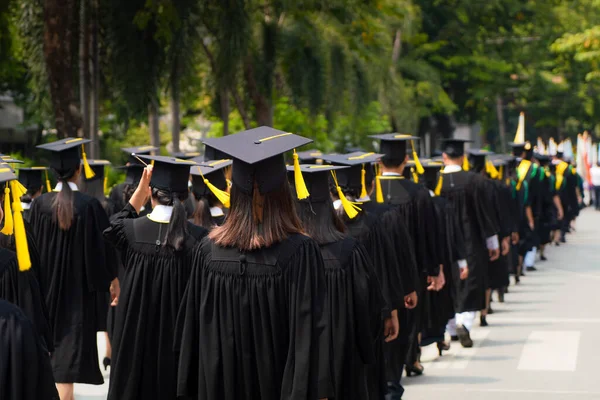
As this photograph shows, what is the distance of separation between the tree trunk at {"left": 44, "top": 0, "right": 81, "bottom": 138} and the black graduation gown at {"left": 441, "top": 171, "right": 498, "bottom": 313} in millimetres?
5993

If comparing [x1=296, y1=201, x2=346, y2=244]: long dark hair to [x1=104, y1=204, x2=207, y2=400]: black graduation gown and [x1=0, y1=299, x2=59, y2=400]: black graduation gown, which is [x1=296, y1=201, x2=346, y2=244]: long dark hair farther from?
[x1=0, y1=299, x2=59, y2=400]: black graduation gown

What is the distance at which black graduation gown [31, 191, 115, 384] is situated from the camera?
8.84 meters

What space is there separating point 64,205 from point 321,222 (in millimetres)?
2809

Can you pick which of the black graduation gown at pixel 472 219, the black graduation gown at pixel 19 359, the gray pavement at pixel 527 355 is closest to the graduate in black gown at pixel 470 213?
the black graduation gown at pixel 472 219

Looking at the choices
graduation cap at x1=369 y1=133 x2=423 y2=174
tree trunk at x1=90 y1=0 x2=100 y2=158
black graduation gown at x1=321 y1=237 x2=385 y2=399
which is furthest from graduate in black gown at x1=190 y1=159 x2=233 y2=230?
tree trunk at x1=90 y1=0 x2=100 y2=158

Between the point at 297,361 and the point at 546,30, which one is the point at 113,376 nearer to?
the point at 297,361

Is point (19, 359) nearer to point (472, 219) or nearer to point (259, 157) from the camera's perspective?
point (259, 157)

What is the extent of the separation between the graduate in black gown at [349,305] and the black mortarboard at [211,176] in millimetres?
2249

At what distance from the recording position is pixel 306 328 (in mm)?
5199

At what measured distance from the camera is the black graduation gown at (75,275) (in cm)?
884

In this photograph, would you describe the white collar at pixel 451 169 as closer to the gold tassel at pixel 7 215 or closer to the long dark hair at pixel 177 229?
the long dark hair at pixel 177 229

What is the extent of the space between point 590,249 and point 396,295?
17.0 meters

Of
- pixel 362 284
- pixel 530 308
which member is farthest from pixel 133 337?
pixel 530 308

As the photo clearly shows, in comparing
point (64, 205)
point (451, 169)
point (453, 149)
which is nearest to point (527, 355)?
point (451, 169)
